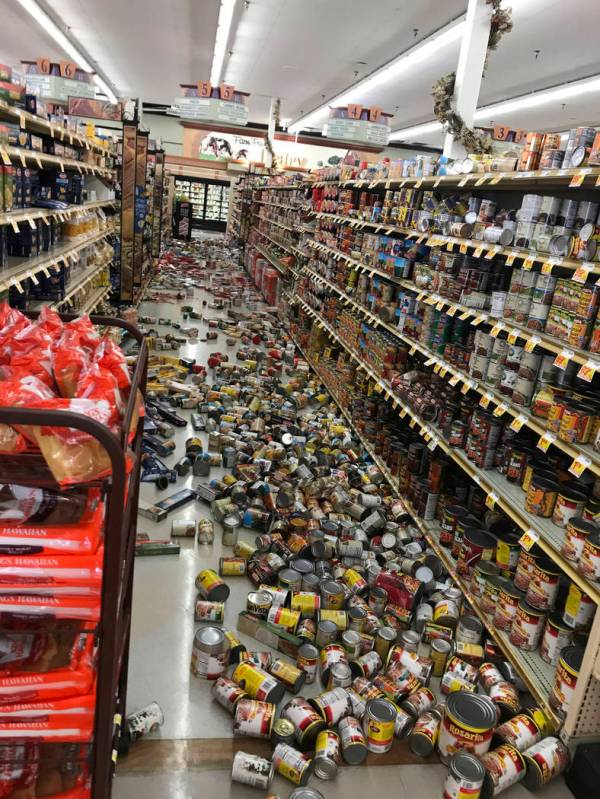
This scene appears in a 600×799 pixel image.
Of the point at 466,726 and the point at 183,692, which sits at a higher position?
the point at 466,726

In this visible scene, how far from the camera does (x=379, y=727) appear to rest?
8.21 feet

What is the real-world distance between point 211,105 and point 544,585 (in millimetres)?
11725

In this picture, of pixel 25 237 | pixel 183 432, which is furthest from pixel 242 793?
pixel 25 237

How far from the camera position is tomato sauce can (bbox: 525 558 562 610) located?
9.58 feet

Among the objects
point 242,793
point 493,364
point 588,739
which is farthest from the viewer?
point 493,364

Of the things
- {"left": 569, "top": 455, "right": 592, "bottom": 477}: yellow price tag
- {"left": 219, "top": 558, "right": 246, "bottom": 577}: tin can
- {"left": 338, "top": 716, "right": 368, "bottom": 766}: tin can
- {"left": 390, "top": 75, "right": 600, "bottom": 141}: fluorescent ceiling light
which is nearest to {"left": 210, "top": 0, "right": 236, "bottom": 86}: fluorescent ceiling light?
{"left": 390, "top": 75, "right": 600, "bottom": 141}: fluorescent ceiling light

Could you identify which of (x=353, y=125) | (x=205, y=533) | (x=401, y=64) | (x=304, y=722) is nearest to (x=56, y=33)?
(x=353, y=125)

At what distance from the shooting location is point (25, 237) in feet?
15.6

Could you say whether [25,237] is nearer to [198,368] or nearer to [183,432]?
[183,432]

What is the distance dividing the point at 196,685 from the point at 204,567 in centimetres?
95

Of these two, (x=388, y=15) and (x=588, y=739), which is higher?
(x=388, y=15)

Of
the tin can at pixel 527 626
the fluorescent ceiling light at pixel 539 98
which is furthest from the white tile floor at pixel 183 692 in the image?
the fluorescent ceiling light at pixel 539 98

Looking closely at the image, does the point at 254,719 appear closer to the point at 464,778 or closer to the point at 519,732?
the point at 464,778

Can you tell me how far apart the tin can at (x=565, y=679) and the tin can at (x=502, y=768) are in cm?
29
